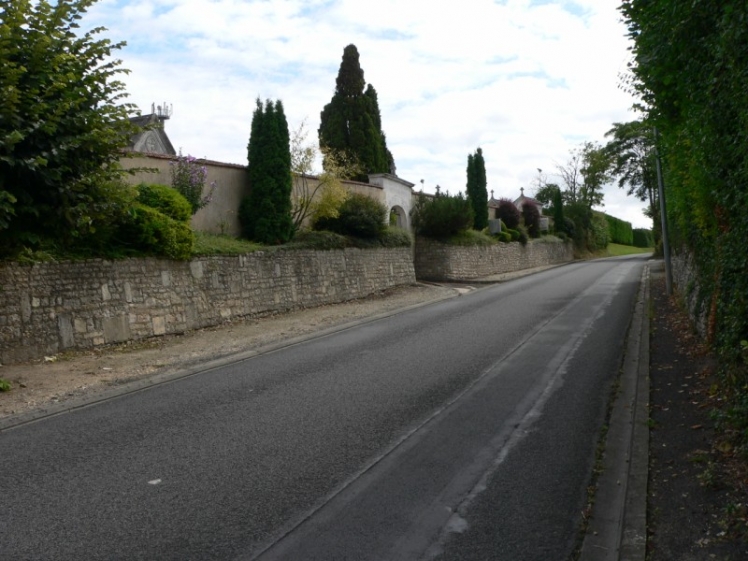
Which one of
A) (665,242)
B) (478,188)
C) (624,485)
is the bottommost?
(624,485)

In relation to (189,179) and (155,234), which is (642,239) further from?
(155,234)

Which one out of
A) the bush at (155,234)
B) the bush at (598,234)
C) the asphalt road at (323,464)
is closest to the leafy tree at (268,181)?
the bush at (155,234)

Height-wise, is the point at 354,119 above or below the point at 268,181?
above

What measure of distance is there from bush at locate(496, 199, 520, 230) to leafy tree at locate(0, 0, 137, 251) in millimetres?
38603

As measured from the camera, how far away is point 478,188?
43.2 m

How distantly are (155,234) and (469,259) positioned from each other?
2264 centimetres

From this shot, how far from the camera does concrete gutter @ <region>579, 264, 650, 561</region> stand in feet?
13.5

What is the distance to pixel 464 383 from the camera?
904 cm

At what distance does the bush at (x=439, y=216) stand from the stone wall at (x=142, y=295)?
467 inches

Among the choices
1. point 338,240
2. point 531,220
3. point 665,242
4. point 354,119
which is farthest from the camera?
point 531,220

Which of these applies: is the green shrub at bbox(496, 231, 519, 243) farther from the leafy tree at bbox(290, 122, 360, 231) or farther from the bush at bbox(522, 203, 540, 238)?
the leafy tree at bbox(290, 122, 360, 231)

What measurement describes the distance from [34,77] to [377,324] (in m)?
9.38

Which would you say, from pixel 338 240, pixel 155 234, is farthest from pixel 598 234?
pixel 155 234

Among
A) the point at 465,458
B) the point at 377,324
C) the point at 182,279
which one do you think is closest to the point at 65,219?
the point at 182,279
